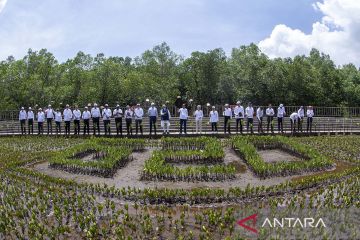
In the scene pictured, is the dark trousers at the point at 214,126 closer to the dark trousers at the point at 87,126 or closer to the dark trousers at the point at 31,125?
the dark trousers at the point at 87,126

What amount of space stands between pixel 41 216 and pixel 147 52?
51.5 meters

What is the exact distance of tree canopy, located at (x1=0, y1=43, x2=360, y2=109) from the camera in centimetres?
4472

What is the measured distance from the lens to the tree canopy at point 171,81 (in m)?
44.7

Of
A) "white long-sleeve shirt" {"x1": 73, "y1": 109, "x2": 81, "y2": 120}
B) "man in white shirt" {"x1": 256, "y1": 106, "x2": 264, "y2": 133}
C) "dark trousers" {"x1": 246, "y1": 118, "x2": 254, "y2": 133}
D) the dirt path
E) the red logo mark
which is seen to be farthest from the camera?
"man in white shirt" {"x1": 256, "y1": 106, "x2": 264, "y2": 133}

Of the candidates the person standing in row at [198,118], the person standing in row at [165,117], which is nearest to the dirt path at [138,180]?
the person standing in row at [165,117]

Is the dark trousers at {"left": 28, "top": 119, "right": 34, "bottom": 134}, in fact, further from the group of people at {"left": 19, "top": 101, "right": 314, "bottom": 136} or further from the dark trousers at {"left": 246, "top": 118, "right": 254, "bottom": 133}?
the dark trousers at {"left": 246, "top": 118, "right": 254, "bottom": 133}

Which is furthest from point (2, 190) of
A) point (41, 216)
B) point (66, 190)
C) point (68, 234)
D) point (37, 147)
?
point (37, 147)

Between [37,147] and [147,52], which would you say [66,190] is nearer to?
[37,147]

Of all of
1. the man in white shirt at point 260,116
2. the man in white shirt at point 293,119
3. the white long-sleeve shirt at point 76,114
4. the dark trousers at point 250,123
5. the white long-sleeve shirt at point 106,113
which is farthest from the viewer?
the man in white shirt at point 293,119

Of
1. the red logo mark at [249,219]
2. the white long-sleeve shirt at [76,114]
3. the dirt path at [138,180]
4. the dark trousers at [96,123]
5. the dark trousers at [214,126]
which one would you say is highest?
the white long-sleeve shirt at [76,114]

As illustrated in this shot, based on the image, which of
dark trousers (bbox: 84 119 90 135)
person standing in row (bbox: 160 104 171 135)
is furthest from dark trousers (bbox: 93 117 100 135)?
person standing in row (bbox: 160 104 171 135)

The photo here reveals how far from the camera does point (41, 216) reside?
958cm

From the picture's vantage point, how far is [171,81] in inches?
2051

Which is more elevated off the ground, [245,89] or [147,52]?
[147,52]
